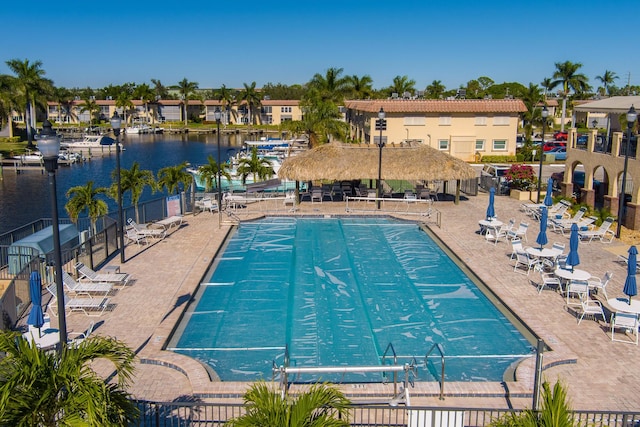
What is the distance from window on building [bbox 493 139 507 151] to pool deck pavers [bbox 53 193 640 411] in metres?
27.8

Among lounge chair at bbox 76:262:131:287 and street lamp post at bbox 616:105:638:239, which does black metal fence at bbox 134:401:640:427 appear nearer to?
lounge chair at bbox 76:262:131:287

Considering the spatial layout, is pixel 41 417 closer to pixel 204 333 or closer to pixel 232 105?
pixel 204 333

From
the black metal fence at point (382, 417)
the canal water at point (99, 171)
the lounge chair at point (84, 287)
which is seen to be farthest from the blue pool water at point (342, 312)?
the canal water at point (99, 171)

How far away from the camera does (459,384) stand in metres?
11.6

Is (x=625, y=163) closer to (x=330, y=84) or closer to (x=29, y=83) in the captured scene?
(x=330, y=84)

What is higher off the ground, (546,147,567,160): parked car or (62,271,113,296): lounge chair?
(546,147,567,160): parked car

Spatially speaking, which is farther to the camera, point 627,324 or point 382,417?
point 627,324

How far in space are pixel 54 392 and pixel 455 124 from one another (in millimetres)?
46380

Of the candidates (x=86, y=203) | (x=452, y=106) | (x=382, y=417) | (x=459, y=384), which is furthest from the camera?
(x=452, y=106)

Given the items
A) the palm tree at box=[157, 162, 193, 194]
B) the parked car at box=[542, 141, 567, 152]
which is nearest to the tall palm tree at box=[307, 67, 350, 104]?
the parked car at box=[542, 141, 567, 152]

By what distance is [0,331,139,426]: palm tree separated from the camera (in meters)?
6.23

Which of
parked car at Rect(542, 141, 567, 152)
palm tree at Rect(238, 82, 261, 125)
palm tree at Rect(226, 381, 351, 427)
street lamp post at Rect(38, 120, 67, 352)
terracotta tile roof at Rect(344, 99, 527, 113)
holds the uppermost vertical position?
palm tree at Rect(238, 82, 261, 125)

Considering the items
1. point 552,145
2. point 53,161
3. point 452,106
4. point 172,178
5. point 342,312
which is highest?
point 452,106

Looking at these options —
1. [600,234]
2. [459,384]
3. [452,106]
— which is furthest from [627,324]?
[452,106]
